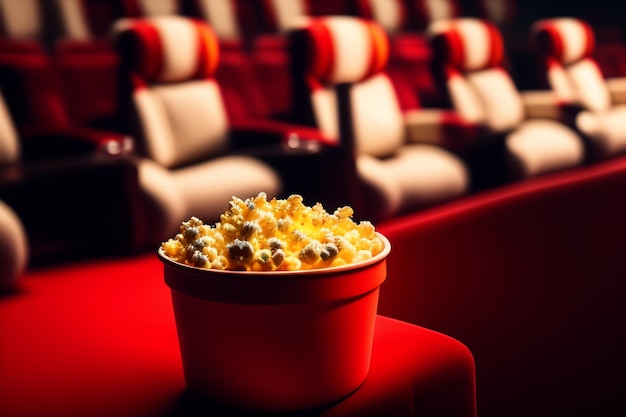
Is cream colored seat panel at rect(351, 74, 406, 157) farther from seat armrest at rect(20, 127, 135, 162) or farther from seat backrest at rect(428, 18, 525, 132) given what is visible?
seat armrest at rect(20, 127, 135, 162)

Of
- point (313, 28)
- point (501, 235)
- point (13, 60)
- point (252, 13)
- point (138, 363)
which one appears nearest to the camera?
point (138, 363)

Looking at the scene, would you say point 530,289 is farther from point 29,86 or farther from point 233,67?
point 233,67

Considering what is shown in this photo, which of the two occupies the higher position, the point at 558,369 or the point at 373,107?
the point at 373,107

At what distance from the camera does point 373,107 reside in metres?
1.49

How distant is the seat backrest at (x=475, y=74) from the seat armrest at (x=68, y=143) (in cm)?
95

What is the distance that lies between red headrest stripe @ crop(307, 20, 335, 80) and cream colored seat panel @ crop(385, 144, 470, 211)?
0.70 ft

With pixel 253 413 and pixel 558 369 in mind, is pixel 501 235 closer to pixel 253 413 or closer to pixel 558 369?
pixel 558 369

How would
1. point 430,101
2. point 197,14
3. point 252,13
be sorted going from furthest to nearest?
point 430,101 → point 252,13 → point 197,14

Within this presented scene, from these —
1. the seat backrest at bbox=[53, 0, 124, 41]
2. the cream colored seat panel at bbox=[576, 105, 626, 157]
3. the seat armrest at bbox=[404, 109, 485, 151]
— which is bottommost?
the cream colored seat panel at bbox=[576, 105, 626, 157]

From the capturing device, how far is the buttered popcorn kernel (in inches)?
15.2

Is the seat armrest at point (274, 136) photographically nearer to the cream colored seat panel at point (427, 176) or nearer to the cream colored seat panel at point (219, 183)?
the cream colored seat panel at point (219, 183)

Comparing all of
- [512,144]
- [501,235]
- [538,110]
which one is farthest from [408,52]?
[501,235]

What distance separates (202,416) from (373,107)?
115cm

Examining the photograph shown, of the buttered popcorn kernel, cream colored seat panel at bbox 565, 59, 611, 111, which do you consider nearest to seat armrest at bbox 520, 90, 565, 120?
cream colored seat panel at bbox 565, 59, 611, 111
